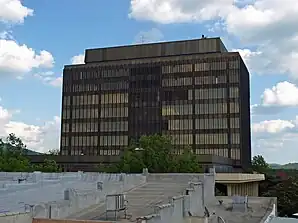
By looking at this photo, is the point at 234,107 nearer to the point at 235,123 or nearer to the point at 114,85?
the point at 235,123

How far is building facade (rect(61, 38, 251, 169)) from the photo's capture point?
A: 10656 centimetres

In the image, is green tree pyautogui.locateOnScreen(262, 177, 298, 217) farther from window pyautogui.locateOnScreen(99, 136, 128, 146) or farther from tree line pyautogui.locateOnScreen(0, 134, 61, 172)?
window pyautogui.locateOnScreen(99, 136, 128, 146)

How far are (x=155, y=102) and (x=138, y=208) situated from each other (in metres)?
95.6

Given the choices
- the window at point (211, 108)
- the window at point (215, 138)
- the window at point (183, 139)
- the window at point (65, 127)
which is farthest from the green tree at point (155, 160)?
the window at point (65, 127)

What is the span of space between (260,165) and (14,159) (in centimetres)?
7448

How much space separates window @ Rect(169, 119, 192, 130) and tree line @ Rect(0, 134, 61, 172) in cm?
4871

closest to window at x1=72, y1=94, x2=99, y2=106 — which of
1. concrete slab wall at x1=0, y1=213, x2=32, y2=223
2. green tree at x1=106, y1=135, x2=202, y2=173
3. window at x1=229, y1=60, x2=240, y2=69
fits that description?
window at x1=229, y1=60, x2=240, y2=69

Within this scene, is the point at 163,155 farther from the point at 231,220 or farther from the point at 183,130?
the point at 183,130

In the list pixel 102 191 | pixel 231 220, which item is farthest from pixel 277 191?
pixel 102 191

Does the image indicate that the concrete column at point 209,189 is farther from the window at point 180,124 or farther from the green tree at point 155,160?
the window at point 180,124

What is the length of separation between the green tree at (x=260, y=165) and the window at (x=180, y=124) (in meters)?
21.3

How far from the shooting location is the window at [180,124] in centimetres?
10888

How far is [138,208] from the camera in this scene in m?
18.5

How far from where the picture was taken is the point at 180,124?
360 feet
